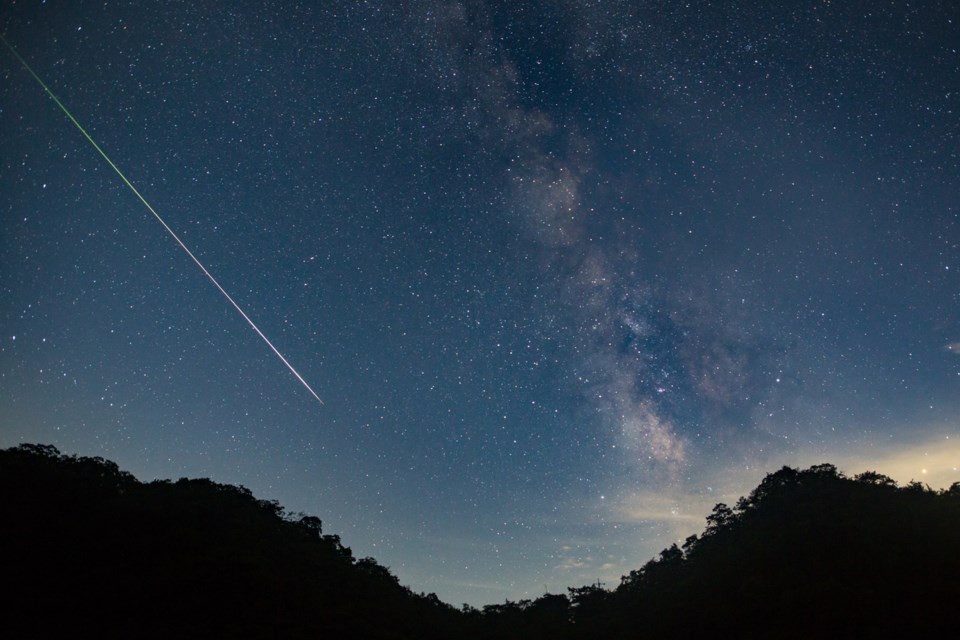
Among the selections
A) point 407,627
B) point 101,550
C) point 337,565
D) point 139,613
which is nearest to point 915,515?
point 407,627

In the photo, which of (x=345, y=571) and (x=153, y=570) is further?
(x=345, y=571)

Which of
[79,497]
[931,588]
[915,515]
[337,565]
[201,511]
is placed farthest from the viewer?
[337,565]

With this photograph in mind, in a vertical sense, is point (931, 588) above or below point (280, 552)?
below

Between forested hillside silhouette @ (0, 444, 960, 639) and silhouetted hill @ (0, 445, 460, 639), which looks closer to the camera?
silhouetted hill @ (0, 445, 460, 639)

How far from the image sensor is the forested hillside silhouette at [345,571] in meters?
18.8

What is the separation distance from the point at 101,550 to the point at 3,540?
11.1 feet

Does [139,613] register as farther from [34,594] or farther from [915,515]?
[915,515]

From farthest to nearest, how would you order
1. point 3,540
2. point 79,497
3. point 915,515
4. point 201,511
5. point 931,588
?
point 201,511
point 915,515
point 79,497
point 931,588
point 3,540

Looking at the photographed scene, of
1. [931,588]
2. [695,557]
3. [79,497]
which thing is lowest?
[931,588]

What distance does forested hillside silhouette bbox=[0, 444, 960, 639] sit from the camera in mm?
18812

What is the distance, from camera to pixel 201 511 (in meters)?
29.1

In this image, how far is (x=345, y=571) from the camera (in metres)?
32.5

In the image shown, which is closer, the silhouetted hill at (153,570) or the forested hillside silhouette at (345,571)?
the silhouetted hill at (153,570)

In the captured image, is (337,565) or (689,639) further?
(337,565)
